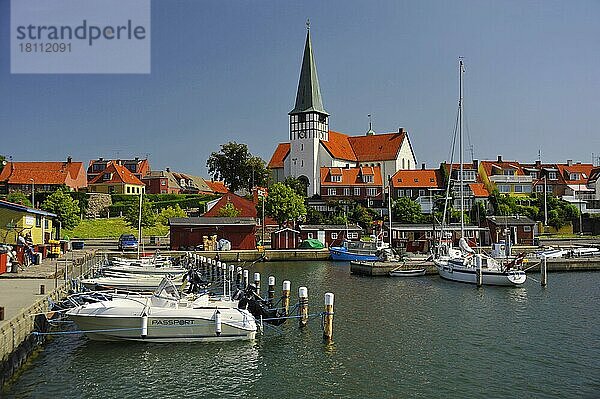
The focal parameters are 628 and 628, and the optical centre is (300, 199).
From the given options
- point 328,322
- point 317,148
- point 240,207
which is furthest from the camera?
Result: point 317,148

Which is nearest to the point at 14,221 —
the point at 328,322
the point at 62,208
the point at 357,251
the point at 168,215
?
the point at 328,322

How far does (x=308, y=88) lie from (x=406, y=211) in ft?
91.8

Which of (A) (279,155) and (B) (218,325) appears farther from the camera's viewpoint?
(A) (279,155)

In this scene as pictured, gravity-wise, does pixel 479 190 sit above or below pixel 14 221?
above

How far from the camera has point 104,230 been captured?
77062 mm

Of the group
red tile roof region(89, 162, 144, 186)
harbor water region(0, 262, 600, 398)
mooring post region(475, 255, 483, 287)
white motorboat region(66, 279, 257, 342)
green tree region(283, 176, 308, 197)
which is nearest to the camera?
harbor water region(0, 262, 600, 398)

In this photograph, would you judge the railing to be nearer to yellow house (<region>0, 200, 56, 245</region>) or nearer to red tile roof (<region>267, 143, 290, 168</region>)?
red tile roof (<region>267, 143, 290, 168</region>)

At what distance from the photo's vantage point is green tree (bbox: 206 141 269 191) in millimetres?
96812

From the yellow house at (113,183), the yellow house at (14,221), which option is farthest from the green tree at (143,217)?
the yellow house at (14,221)

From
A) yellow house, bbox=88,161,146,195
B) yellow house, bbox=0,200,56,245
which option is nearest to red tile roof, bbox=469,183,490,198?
yellow house, bbox=88,161,146,195

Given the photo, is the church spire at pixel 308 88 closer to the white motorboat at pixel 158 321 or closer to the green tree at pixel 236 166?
the green tree at pixel 236 166

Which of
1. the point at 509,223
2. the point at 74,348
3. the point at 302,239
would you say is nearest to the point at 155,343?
the point at 74,348

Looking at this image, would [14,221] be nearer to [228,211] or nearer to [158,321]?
[158,321]

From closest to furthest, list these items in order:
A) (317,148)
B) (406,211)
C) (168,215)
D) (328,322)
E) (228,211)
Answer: (328,322), (228,211), (168,215), (406,211), (317,148)
